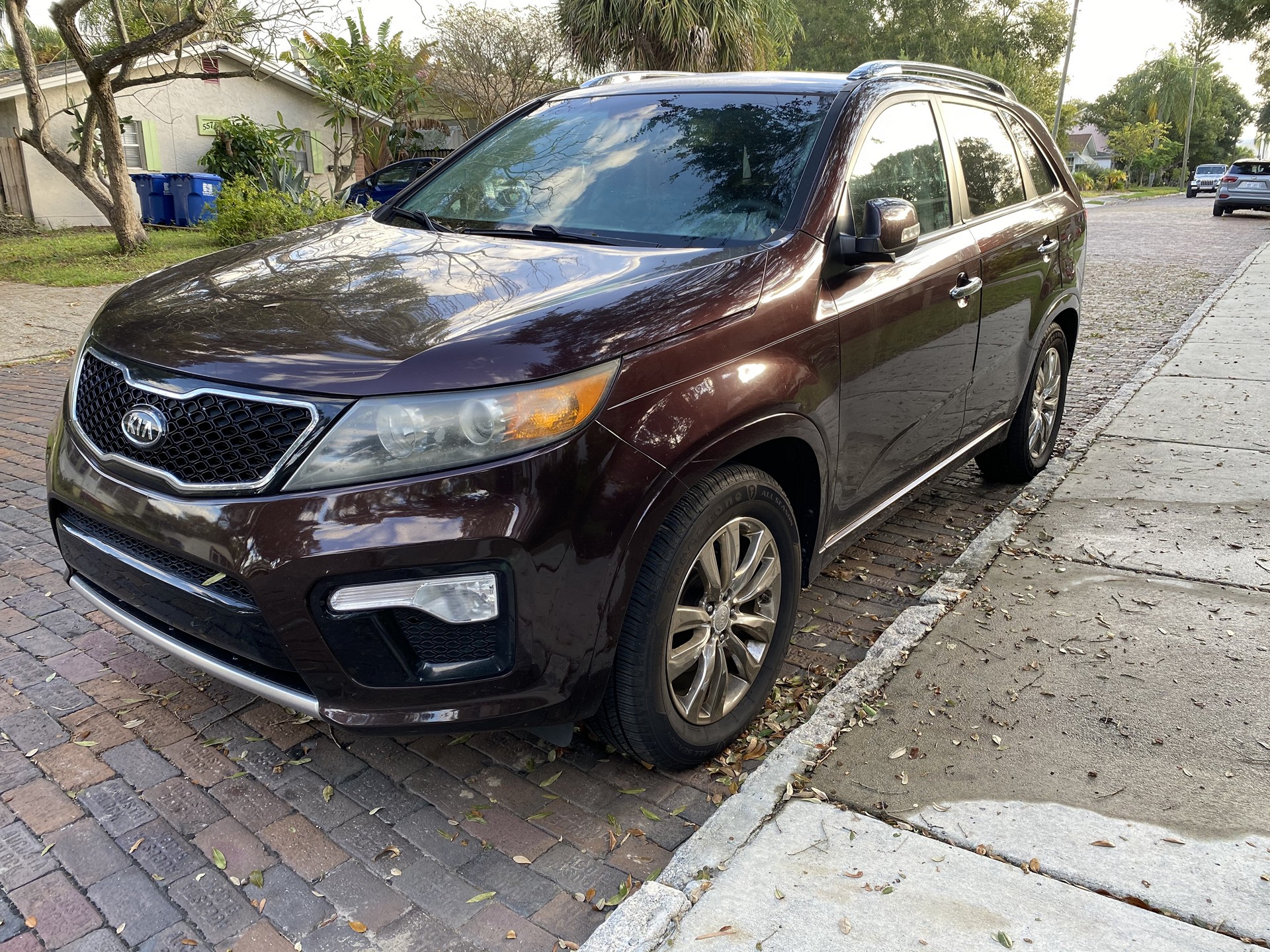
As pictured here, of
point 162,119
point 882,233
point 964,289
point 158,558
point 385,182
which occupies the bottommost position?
point 158,558

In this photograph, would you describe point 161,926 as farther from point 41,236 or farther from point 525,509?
point 41,236

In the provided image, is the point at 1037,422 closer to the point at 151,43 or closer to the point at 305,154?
the point at 151,43

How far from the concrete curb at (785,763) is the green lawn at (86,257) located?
9829mm

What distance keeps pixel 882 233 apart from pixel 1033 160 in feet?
7.75

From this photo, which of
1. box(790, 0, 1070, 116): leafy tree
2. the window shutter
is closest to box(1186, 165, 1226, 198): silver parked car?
box(790, 0, 1070, 116): leafy tree

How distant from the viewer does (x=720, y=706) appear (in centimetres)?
283

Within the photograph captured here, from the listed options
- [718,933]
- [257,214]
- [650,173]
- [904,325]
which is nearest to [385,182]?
[257,214]

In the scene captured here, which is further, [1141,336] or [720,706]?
[1141,336]

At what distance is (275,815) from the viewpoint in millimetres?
2627

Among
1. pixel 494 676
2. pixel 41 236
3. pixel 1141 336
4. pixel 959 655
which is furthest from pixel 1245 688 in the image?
pixel 41 236

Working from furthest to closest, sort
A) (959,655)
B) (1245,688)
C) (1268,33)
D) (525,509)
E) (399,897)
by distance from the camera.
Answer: (1268,33) → (959,655) → (1245,688) → (399,897) → (525,509)

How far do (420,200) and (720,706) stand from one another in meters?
2.23

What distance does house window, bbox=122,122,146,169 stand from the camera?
69.9ft

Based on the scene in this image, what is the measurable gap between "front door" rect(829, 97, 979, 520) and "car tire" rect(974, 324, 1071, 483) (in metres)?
1.04
